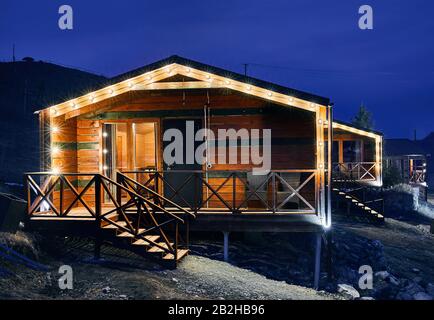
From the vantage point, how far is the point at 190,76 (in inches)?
348

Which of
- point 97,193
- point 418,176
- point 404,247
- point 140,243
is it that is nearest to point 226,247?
point 140,243

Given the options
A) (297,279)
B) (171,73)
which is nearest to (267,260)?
(297,279)

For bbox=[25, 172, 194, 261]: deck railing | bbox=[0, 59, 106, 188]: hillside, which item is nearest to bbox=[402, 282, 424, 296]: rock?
bbox=[25, 172, 194, 261]: deck railing

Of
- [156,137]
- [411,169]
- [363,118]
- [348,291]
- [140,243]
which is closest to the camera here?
[140,243]

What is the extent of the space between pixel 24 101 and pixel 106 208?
34782mm

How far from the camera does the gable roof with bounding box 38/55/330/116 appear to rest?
8.33 metres

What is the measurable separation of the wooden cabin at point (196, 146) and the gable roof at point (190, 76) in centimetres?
2

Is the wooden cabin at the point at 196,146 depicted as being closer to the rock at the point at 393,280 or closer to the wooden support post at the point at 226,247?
the wooden support post at the point at 226,247

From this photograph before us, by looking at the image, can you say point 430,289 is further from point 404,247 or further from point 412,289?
point 404,247

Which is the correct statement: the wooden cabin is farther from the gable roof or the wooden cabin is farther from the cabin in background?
the cabin in background

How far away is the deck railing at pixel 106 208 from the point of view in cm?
732

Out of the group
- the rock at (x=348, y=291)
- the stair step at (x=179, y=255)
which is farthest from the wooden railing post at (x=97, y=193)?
the rock at (x=348, y=291)

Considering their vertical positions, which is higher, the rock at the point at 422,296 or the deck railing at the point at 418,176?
the deck railing at the point at 418,176
